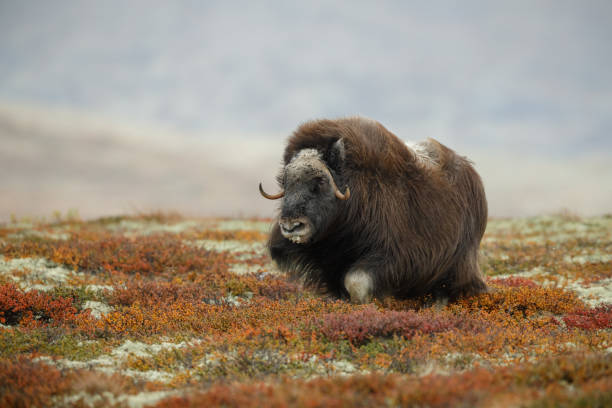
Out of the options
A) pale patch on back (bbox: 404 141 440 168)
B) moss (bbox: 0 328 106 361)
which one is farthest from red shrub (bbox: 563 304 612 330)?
moss (bbox: 0 328 106 361)

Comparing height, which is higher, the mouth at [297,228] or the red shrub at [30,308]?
the mouth at [297,228]

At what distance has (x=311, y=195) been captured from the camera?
19.6 ft

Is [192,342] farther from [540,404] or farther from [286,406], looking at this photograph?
[540,404]

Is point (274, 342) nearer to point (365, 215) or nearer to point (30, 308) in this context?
point (365, 215)

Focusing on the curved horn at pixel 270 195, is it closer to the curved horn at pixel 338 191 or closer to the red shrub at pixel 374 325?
the curved horn at pixel 338 191

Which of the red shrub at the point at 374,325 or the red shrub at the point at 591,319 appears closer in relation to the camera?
the red shrub at the point at 374,325

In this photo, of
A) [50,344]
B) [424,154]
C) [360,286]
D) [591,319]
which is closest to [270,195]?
[360,286]

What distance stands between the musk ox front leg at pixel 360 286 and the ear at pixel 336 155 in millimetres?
1304

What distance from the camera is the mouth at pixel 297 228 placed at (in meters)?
5.84

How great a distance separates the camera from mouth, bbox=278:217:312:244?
5.84m

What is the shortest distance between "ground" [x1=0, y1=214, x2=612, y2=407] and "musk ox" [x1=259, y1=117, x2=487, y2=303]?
1.56 feet

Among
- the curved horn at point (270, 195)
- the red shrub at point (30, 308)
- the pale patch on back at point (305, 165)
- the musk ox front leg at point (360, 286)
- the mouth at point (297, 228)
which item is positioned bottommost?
the red shrub at point (30, 308)

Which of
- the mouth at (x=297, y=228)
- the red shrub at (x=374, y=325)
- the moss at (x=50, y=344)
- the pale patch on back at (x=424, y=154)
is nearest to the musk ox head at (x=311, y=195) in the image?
the mouth at (x=297, y=228)

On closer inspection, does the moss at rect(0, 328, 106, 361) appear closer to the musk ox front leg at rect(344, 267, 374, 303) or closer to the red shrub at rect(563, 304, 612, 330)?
the musk ox front leg at rect(344, 267, 374, 303)
